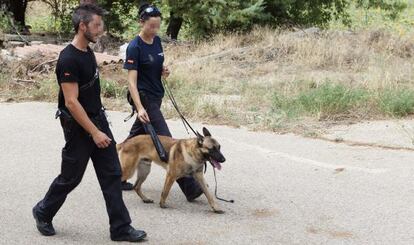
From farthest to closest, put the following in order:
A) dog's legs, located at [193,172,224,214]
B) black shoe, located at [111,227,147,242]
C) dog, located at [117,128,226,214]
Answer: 1. dog's legs, located at [193,172,224,214]
2. dog, located at [117,128,226,214]
3. black shoe, located at [111,227,147,242]

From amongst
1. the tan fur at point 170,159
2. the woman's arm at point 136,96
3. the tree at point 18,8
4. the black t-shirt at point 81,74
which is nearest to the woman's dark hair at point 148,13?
the woman's arm at point 136,96

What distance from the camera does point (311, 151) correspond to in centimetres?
902

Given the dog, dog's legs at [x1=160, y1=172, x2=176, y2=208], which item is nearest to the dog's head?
the dog

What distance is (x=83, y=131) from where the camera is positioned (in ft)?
18.2

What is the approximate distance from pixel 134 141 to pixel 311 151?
2.99m

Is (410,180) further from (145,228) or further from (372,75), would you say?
(372,75)

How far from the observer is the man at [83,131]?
5.32 meters

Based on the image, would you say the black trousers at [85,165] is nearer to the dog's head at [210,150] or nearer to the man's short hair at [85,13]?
the man's short hair at [85,13]

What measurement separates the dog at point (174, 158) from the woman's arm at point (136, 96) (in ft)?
0.97

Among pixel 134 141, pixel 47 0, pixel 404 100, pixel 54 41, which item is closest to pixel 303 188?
pixel 134 141

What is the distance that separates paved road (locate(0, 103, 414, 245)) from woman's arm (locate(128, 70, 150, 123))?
0.93 meters

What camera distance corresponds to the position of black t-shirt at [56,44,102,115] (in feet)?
17.4

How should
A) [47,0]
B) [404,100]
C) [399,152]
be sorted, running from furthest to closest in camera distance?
[47,0]
[404,100]
[399,152]

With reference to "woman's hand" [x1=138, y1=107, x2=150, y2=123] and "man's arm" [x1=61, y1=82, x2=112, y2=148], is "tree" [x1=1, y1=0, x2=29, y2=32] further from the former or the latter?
"man's arm" [x1=61, y1=82, x2=112, y2=148]
